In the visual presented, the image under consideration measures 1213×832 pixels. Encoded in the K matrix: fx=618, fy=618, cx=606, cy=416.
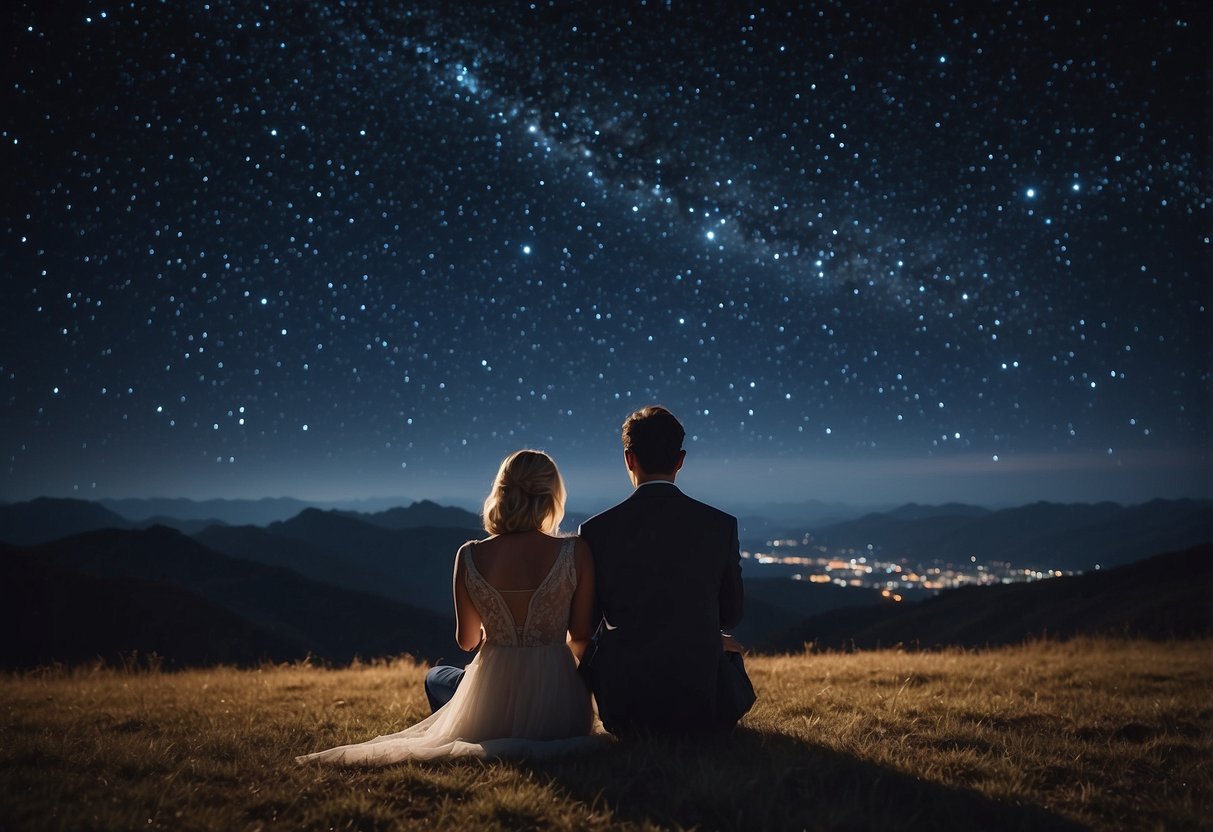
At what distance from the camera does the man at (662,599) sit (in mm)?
3971

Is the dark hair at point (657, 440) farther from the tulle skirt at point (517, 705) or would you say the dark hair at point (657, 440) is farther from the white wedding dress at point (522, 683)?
the tulle skirt at point (517, 705)

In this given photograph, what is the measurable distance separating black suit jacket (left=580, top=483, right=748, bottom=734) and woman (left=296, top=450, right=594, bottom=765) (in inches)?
11.6

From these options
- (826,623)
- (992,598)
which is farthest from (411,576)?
(992,598)

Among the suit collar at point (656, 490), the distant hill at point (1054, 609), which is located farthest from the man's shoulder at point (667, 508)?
the distant hill at point (1054, 609)

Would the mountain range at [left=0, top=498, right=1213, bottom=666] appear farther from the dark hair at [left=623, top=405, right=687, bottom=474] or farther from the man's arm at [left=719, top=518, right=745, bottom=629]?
the dark hair at [left=623, top=405, right=687, bottom=474]

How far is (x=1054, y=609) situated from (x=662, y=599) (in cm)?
4740

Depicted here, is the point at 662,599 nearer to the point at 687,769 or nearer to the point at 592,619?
the point at 592,619

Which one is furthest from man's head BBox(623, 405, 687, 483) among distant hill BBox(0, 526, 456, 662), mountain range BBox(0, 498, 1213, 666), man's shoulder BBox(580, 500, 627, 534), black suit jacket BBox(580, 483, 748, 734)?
distant hill BBox(0, 526, 456, 662)

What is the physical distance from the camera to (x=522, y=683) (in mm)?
4438

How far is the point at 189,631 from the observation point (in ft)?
182

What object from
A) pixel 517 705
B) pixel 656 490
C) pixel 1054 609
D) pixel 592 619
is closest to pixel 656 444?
pixel 656 490

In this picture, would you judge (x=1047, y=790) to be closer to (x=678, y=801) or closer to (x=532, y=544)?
(x=678, y=801)

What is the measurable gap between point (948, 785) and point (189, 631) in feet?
221

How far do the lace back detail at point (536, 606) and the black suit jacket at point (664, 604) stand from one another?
0.23 meters
